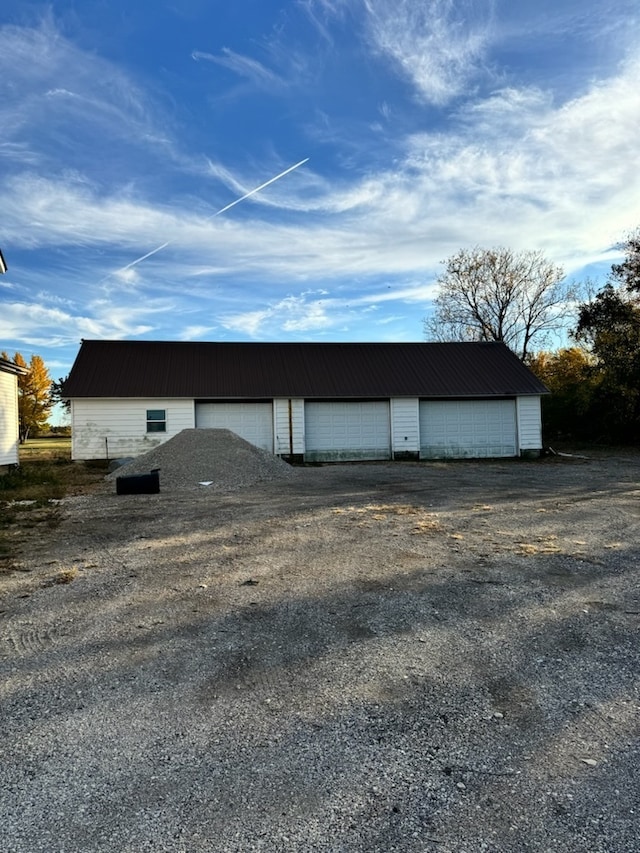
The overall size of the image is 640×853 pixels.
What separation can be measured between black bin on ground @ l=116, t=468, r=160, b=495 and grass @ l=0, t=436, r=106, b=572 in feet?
3.98

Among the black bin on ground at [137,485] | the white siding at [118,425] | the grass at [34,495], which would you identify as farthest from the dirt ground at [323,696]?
the white siding at [118,425]

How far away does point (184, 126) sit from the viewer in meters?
14.0

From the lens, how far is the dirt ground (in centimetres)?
197

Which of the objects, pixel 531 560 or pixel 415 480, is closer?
pixel 531 560

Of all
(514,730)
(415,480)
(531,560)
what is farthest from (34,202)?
(514,730)

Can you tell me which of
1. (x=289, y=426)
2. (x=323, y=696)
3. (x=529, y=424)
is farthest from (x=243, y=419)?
(x=323, y=696)

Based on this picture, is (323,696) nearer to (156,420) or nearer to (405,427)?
(156,420)

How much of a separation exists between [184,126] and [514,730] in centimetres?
1552

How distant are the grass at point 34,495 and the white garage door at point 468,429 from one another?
479 inches

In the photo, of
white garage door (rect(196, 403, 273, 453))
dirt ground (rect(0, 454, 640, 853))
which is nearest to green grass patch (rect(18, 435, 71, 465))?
white garage door (rect(196, 403, 273, 453))

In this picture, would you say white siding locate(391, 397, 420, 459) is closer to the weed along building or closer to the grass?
the weed along building

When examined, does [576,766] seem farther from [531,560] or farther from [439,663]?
[531,560]

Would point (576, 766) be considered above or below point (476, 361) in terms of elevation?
below

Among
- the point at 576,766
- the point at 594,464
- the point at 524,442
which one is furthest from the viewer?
the point at 524,442
